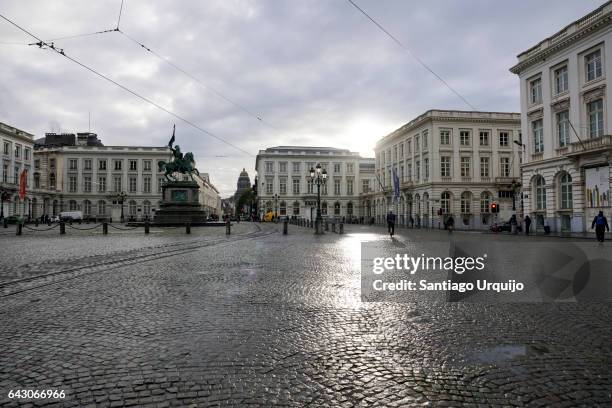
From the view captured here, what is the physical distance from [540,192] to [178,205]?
31641mm

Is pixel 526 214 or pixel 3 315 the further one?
pixel 526 214

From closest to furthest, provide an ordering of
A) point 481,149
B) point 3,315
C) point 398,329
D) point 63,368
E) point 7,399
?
point 7,399 < point 63,368 < point 398,329 < point 3,315 < point 481,149

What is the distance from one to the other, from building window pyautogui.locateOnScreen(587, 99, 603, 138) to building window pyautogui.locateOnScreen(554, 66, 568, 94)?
2.83 m

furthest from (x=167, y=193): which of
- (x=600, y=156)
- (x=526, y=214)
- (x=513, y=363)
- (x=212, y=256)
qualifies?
(x=513, y=363)

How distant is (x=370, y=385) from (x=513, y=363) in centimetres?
138

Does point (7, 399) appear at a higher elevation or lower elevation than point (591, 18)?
lower

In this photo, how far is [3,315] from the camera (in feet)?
16.6

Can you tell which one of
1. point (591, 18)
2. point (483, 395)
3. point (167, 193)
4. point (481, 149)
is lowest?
point (483, 395)

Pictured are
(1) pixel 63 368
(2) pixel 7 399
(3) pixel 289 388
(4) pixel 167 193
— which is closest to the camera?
(2) pixel 7 399

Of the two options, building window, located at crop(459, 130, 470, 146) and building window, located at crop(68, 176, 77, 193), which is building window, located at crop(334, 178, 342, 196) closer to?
building window, located at crop(459, 130, 470, 146)

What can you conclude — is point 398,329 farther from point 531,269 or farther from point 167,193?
point 167,193

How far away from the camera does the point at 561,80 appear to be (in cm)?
3017

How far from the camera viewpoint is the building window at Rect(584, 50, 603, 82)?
87.9 feet

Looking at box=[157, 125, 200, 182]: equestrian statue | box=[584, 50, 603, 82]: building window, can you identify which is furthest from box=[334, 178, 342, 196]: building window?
box=[584, 50, 603, 82]: building window
